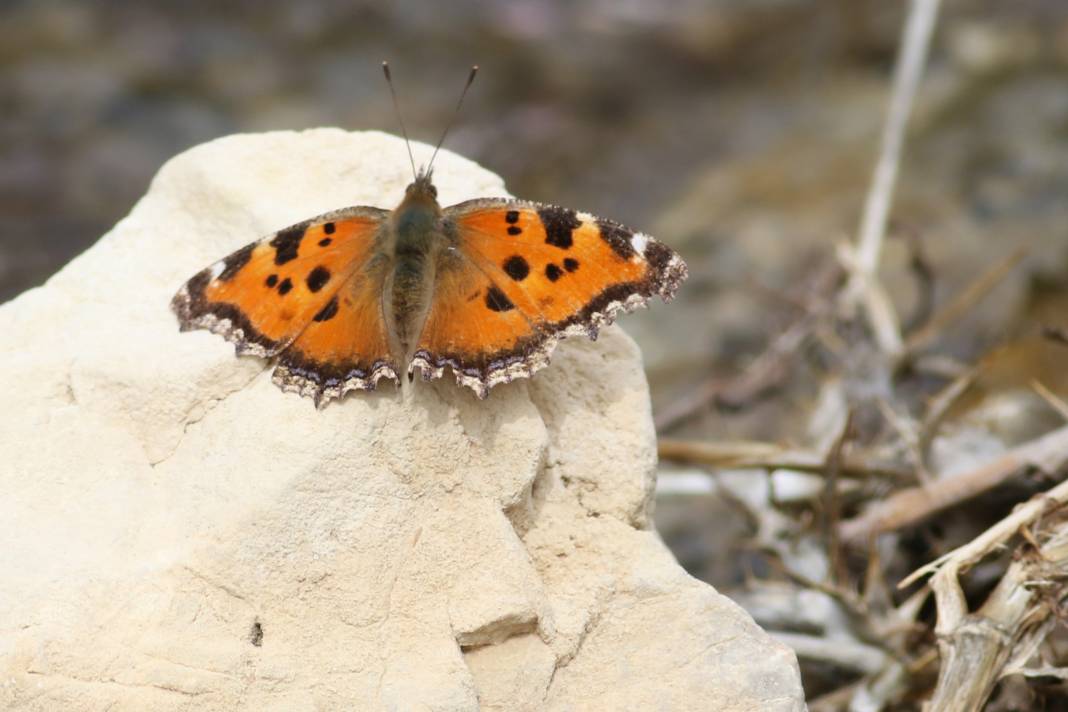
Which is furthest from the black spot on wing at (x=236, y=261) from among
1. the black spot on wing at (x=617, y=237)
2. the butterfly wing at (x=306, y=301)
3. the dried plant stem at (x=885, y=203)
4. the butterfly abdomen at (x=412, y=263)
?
the dried plant stem at (x=885, y=203)

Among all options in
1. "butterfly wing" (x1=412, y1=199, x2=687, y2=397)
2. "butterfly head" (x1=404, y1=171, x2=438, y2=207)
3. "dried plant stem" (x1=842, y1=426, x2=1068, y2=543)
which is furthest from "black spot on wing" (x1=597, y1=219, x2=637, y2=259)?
"dried plant stem" (x1=842, y1=426, x2=1068, y2=543)

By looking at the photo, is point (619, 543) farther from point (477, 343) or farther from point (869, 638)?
point (869, 638)

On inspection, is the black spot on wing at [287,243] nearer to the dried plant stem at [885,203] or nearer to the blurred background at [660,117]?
the dried plant stem at [885,203]

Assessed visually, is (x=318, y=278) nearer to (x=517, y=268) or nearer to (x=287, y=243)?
(x=287, y=243)

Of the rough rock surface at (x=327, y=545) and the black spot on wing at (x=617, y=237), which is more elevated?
the black spot on wing at (x=617, y=237)

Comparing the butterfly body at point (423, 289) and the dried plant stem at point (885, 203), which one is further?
the dried plant stem at point (885, 203)

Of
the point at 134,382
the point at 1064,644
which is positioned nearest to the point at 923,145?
the point at 1064,644

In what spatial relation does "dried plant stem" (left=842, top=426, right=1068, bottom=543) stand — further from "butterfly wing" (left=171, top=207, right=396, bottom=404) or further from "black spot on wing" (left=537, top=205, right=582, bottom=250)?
"butterfly wing" (left=171, top=207, right=396, bottom=404)

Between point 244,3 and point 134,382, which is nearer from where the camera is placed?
point 134,382

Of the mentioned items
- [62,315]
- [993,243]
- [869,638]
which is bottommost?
[869,638]
